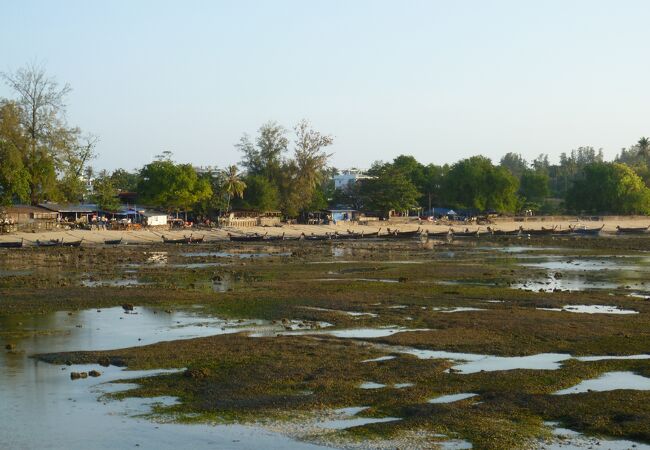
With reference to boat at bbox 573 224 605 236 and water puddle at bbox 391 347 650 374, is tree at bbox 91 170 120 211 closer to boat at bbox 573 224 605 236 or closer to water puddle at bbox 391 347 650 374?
boat at bbox 573 224 605 236

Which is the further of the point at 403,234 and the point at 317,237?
the point at 403,234

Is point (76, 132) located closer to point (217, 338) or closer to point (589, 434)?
point (217, 338)

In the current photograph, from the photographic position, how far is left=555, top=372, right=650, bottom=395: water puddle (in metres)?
20.8

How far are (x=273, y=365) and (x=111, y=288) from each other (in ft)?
70.5

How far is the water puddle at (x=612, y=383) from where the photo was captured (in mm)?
20766

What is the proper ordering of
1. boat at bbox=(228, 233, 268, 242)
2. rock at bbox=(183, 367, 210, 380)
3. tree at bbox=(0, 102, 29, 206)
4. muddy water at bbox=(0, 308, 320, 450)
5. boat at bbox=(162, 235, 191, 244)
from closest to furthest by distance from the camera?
muddy water at bbox=(0, 308, 320, 450) < rock at bbox=(183, 367, 210, 380) < tree at bbox=(0, 102, 29, 206) < boat at bbox=(162, 235, 191, 244) < boat at bbox=(228, 233, 268, 242)

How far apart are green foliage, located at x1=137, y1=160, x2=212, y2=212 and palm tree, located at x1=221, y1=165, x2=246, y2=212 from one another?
355 centimetres

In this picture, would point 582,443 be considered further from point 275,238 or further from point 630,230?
point 630,230

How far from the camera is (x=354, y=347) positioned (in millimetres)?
26172

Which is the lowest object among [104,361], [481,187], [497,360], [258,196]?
[497,360]

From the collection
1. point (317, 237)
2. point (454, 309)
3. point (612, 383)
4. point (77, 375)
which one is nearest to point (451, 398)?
point (612, 383)

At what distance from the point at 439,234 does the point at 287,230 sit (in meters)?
18.4

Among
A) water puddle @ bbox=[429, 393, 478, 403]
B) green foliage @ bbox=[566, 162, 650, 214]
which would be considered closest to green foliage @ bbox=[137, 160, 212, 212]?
green foliage @ bbox=[566, 162, 650, 214]

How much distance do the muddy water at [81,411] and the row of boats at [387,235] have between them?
4846cm
